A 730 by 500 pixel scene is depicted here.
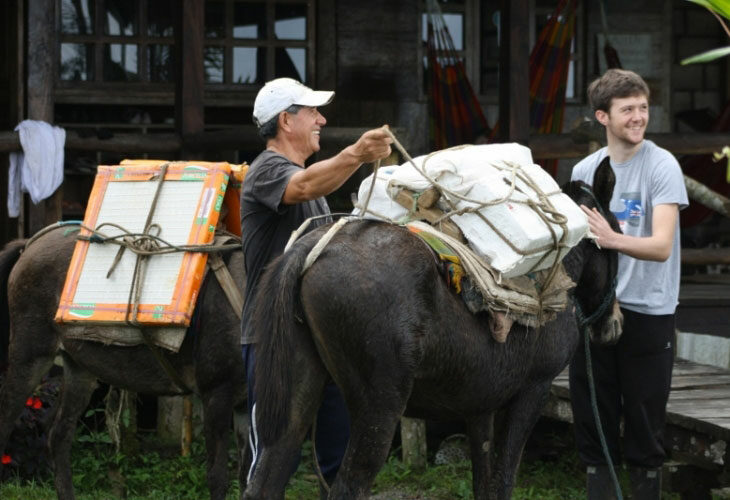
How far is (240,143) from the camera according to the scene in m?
7.97

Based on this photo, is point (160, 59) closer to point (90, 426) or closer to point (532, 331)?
point (90, 426)

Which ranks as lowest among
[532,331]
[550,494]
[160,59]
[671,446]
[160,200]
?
[550,494]

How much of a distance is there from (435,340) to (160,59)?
6.57 metres

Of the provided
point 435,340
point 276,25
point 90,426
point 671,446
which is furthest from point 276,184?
point 276,25

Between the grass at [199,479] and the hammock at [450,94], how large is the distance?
118 inches

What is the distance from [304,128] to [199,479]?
3461 mm

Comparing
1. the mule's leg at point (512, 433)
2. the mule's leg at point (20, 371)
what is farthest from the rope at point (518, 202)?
the mule's leg at point (20, 371)

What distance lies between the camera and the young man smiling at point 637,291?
15.4 feet

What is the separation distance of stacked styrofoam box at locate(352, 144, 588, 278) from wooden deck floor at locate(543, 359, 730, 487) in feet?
5.71

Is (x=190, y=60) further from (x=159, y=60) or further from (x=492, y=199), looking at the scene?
(x=492, y=199)

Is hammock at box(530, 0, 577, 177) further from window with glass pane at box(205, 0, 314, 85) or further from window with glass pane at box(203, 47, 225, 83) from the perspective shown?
window with glass pane at box(203, 47, 225, 83)

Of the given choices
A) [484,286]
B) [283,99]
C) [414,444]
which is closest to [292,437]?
[484,286]

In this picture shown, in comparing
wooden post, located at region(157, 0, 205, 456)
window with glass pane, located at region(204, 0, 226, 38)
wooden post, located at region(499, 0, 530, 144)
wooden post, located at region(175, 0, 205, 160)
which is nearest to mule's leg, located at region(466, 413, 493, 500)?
wooden post, located at region(157, 0, 205, 456)

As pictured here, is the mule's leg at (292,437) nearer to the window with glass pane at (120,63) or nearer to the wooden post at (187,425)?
the wooden post at (187,425)
